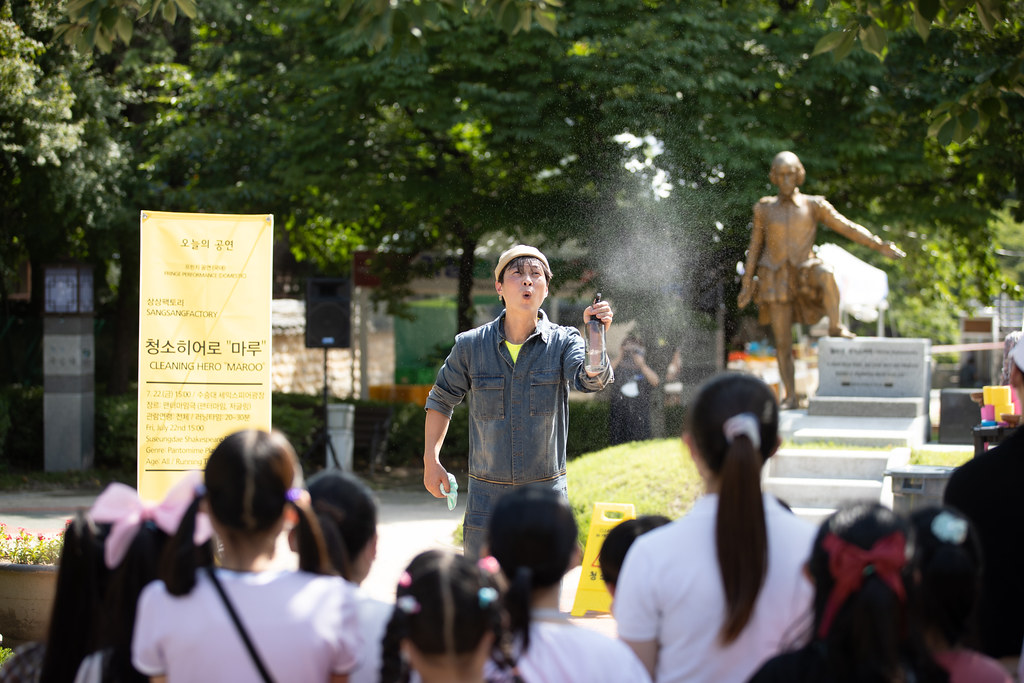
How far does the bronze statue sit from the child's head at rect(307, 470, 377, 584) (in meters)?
8.63

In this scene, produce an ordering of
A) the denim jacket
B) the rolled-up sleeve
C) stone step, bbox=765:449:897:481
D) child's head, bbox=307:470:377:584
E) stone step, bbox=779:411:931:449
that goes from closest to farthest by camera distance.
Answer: child's head, bbox=307:470:377:584 < the denim jacket < the rolled-up sleeve < stone step, bbox=765:449:897:481 < stone step, bbox=779:411:931:449

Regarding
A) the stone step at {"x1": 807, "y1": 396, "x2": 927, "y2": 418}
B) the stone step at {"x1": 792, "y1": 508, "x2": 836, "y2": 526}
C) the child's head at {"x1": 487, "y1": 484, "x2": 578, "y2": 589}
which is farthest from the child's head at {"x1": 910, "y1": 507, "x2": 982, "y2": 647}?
the stone step at {"x1": 807, "y1": 396, "x2": 927, "y2": 418}

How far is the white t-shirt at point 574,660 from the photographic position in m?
2.06

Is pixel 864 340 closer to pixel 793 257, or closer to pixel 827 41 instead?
pixel 793 257

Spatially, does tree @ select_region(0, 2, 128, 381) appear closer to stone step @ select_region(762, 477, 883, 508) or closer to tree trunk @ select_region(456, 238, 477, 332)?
tree trunk @ select_region(456, 238, 477, 332)

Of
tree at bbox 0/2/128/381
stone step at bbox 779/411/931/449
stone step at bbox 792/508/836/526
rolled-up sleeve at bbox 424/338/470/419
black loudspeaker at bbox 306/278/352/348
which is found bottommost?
stone step at bbox 792/508/836/526

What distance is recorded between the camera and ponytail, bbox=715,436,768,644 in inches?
81.4

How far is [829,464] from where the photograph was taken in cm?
921

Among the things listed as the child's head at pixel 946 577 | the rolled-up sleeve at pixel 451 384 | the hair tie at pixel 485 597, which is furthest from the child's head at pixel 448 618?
the rolled-up sleeve at pixel 451 384

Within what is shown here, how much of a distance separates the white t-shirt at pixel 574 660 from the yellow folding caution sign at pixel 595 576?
12.5 feet

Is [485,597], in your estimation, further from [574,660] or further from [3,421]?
[3,421]

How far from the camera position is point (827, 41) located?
4.98 m

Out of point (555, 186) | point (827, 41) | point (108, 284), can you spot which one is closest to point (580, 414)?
point (555, 186)

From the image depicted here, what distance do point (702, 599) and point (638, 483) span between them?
22.4ft
